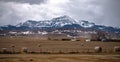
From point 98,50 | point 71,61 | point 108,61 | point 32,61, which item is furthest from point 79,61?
point 98,50

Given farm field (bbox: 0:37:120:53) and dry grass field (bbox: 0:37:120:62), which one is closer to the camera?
dry grass field (bbox: 0:37:120:62)

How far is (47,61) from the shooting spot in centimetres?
4250

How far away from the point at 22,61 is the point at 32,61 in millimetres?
1731

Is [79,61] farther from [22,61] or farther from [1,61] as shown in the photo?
[1,61]

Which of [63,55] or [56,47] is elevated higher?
[56,47]

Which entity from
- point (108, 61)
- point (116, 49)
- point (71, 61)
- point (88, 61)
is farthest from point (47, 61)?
point (116, 49)

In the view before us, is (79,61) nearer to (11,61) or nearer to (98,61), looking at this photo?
(98,61)

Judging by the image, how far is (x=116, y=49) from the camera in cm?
6625

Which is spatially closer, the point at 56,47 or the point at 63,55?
the point at 63,55

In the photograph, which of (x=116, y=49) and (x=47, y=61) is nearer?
(x=47, y=61)

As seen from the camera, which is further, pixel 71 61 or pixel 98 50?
pixel 98 50

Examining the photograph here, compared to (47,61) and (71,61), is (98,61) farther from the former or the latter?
(47,61)

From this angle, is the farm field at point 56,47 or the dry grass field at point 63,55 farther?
the farm field at point 56,47

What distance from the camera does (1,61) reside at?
4231cm
